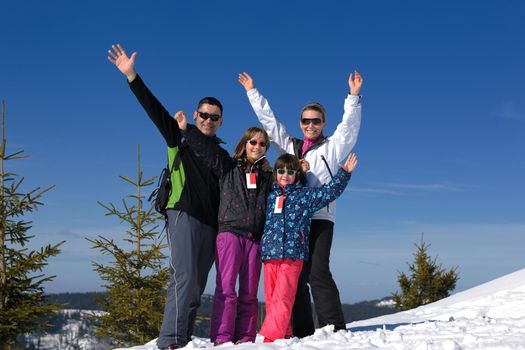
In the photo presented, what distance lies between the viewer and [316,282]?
6.11 meters

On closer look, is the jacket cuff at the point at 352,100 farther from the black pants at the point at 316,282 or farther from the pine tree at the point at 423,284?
the pine tree at the point at 423,284

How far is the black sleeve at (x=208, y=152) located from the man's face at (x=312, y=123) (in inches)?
43.5

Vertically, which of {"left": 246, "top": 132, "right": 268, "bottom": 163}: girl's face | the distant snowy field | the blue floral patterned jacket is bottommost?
the distant snowy field

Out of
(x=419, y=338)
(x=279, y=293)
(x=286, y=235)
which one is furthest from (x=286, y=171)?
(x=419, y=338)

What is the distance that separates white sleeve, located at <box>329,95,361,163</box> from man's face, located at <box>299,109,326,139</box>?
19cm

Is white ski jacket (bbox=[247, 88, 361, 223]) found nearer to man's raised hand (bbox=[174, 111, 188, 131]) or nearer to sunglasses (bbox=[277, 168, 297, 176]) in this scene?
sunglasses (bbox=[277, 168, 297, 176])

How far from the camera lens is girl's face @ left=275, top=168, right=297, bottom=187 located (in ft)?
19.7

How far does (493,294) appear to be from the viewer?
12.9 meters

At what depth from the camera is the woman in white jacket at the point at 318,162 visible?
6.12m

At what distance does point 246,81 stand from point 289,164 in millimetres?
1439

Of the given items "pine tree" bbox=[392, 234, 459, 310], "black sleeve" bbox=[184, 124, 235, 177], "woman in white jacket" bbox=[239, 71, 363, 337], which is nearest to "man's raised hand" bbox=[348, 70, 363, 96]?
"woman in white jacket" bbox=[239, 71, 363, 337]

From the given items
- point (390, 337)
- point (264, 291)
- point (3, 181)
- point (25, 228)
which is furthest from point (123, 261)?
point (390, 337)

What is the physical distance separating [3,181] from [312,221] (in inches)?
359

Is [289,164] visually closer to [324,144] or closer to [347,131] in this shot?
[324,144]
